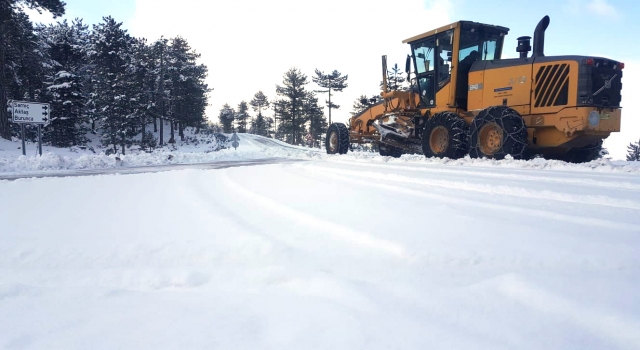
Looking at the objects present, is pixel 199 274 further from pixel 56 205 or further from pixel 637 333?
pixel 56 205

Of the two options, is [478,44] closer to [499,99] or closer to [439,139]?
[499,99]

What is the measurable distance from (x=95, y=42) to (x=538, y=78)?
131 feet

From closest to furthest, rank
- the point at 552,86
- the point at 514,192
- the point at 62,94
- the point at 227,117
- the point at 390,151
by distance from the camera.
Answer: the point at 514,192
the point at 552,86
the point at 390,151
the point at 62,94
the point at 227,117

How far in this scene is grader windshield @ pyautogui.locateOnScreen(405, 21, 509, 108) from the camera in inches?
339

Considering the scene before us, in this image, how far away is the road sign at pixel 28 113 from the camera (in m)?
12.9

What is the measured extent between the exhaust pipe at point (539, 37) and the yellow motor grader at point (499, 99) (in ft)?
0.06

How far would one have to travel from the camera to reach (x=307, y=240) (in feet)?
6.79

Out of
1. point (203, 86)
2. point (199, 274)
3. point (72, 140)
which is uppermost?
point (203, 86)

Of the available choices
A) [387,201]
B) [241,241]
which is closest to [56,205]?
[241,241]

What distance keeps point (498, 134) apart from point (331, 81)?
49.8 meters

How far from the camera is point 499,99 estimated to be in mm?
7762

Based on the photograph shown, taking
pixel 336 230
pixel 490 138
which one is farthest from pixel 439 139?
pixel 336 230

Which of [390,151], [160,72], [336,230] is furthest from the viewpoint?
[160,72]

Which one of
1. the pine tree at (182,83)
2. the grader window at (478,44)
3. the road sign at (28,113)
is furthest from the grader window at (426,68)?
the pine tree at (182,83)
